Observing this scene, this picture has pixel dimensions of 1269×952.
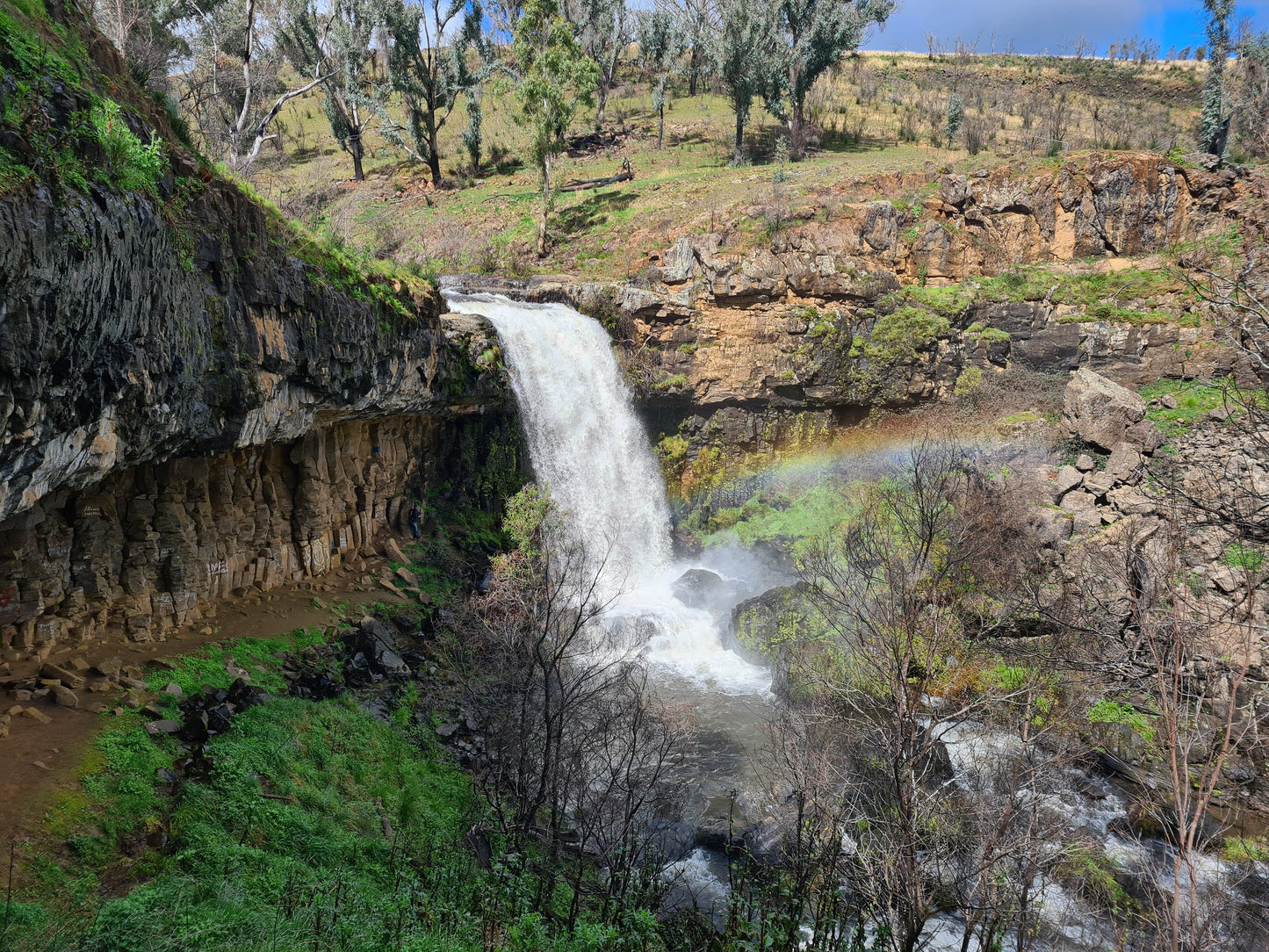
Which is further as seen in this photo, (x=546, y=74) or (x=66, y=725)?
(x=546, y=74)

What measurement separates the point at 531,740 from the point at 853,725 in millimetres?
6112

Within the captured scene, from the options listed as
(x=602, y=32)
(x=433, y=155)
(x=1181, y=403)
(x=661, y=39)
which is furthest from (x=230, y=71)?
(x=1181, y=403)

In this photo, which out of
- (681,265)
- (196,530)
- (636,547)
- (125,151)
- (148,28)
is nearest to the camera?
(125,151)

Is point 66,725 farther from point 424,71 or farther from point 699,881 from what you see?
point 424,71

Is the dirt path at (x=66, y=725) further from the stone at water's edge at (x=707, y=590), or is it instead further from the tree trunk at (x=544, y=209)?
the tree trunk at (x=544, y=209)

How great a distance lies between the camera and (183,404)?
31.4ft

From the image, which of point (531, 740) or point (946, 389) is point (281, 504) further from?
point (946, 389)

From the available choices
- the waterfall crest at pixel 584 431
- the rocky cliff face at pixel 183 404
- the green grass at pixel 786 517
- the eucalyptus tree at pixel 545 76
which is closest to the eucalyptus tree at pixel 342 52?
the eucalyptus tree at pixel 545 76

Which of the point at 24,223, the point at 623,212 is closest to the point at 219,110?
the point at 623,212

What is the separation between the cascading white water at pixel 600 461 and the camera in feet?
67.5

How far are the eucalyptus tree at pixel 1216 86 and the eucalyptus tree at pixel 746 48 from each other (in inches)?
780

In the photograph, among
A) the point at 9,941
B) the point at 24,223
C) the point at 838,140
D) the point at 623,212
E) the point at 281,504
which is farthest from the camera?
the point at 838,140

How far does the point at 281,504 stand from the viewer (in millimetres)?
15438

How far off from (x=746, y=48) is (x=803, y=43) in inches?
119
